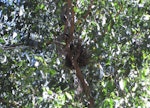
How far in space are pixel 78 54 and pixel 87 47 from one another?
13 cm

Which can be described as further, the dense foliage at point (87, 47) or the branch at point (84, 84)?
the branch at point (84, 84)

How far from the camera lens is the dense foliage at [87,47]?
11.5 feet

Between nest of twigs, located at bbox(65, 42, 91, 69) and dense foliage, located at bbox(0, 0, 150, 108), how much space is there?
1.1 inches

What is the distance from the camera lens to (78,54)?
13.0 feet

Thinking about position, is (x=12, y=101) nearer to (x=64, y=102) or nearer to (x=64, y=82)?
(x=64, y=82)

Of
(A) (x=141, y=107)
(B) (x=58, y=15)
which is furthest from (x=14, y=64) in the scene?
(A) (x=141, y=107)

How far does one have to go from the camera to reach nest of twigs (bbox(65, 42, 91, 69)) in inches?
157

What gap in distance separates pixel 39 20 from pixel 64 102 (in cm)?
129

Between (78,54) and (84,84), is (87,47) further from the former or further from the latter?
(84,84)

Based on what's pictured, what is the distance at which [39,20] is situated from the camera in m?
4.28

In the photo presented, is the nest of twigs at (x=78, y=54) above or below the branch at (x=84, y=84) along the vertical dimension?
above

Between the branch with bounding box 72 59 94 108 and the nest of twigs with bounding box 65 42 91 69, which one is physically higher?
the nest of twigs with bounding box 65 42 91 69

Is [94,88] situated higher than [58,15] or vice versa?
[58,15]

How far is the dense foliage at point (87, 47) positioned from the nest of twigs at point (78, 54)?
29mm
